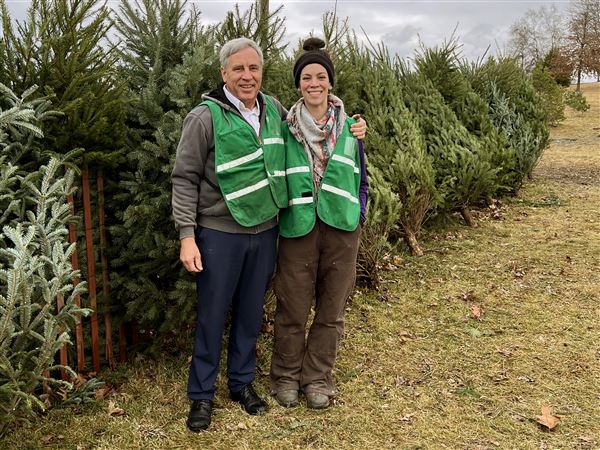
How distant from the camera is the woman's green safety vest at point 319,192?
133 inches

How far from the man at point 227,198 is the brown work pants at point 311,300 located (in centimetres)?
19

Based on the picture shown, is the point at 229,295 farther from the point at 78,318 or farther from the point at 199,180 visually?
the point at 78,318

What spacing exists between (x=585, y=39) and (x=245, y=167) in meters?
47.3

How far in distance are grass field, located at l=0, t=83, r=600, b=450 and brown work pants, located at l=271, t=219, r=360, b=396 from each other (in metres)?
0.23

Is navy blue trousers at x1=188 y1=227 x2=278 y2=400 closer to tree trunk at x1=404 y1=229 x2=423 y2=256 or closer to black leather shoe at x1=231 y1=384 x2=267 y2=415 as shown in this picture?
black leather shoe at x1=231 y1=384 x2=267 y2=415

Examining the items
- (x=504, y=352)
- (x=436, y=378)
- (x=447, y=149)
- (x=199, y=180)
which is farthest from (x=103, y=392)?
(x=447, y=149)

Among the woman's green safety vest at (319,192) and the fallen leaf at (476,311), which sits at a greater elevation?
the woman's green safety vest at (319,192)

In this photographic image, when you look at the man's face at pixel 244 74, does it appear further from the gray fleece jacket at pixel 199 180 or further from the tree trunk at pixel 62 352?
the tree trunk at pixel 62 352

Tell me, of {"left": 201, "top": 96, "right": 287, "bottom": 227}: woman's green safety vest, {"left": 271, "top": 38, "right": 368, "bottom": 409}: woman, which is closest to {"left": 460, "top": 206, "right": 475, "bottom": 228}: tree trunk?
{"left": 271, "top": 38, "right": 368, "bottom": 409}: woman

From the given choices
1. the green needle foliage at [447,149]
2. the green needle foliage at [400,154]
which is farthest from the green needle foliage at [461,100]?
the green needle foliage at [400,154]

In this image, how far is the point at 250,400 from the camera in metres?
3.66

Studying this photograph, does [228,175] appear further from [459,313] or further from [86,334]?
[459,313]

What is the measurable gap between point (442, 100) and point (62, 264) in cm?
693

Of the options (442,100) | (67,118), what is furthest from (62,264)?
(442,100)
